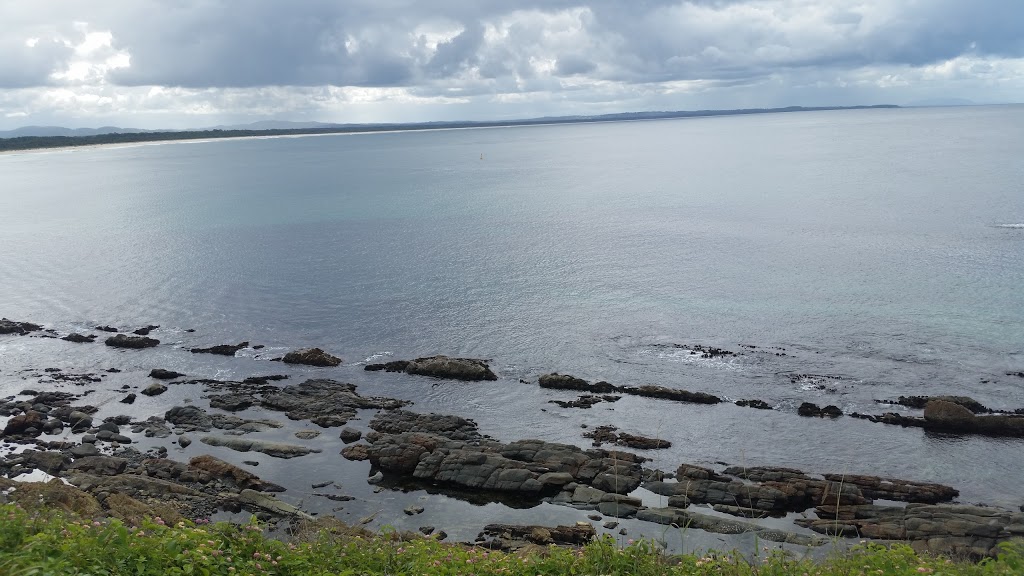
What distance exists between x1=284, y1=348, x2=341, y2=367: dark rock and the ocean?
2.70 feet

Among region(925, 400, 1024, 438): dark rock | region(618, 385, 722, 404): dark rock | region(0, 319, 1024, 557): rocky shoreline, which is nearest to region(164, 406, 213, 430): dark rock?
region(0, 319, 1024, 557): rocky shoreline

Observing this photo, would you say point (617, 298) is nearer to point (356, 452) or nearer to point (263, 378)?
point (263, 378)

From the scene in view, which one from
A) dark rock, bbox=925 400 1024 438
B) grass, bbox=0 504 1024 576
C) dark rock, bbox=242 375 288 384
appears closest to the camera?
grass, bbox=0 504 1024 576

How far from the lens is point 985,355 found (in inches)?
1522

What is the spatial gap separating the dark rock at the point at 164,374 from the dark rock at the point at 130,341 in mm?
5533

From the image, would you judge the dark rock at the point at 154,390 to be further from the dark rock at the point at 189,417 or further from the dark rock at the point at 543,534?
the dark rock at the point at 543,534

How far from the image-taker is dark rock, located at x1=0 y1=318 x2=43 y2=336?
49156 mm

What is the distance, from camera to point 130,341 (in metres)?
45.7

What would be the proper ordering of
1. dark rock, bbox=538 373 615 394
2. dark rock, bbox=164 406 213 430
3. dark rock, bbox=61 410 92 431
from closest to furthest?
dark rock, bbox=61 410 92 431
dark rock, bbox=164 406 213 430
dark rock, bbox=538 373 615 394

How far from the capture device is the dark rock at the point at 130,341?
4544 cm

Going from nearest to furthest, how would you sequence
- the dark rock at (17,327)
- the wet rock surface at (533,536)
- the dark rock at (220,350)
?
1. the wet rock surface at (533,536)
2. the dark rock at (220,350)
3. the dark rock at (17,327)

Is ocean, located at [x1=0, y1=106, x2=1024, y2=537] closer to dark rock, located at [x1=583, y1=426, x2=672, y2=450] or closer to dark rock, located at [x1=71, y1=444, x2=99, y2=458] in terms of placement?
dark rock, located at [x1=583, y1=426, x2=672, y2=450]

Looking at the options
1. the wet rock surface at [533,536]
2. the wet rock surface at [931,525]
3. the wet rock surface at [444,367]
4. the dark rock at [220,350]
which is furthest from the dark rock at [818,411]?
the dark rock at [220,350]

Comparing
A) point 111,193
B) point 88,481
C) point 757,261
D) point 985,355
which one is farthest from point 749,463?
point 111,193
